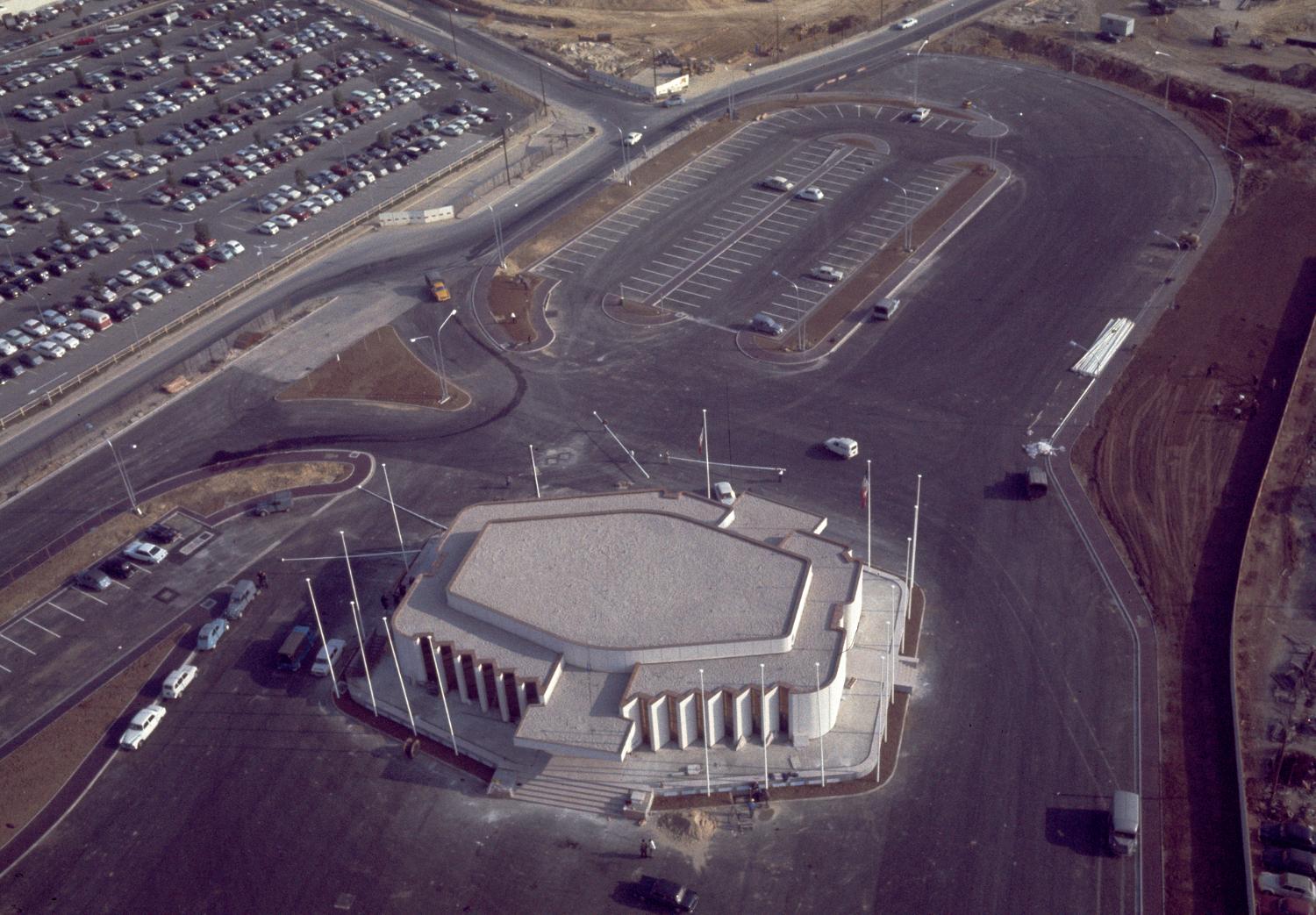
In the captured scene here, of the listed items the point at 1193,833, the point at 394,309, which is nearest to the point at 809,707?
the point at 1193,833

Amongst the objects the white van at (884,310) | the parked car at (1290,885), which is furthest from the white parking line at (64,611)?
the parked car at (1290,885)

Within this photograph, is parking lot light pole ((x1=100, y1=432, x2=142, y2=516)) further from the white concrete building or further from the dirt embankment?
the dirt embankment

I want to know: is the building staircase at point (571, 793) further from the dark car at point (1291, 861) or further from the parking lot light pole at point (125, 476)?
the parking lot light pole at point (125, 476)

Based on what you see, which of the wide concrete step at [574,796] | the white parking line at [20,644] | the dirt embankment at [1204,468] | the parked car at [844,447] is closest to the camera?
the dirt embankment at [1204,468]

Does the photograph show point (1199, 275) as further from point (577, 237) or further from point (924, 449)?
point (577, 237)

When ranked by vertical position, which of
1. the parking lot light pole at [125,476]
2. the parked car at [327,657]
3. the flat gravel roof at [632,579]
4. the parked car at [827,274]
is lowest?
the parked car at [327,657]

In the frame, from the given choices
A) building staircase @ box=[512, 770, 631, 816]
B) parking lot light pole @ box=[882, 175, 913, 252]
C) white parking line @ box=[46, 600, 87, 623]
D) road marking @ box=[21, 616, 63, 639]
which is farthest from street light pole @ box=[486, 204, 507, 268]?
building staircase @ box=[512, 770, 631, 816]

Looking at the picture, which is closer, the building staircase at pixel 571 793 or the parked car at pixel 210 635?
the building staircase at pixel 571 793
